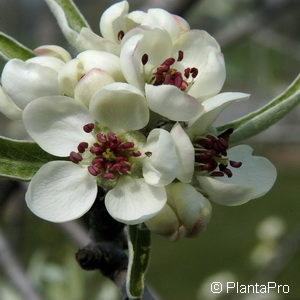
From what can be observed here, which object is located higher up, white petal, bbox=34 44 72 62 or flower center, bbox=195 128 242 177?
white petal, bbox=34 44 72 62

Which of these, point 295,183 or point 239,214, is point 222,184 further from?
point 295,183

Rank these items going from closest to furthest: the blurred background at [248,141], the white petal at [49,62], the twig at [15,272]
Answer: the white petal at [49,62]
the twig at [15,272]
the blurred background at [248,141]

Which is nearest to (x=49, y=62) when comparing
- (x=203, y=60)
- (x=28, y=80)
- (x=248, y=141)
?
(x=28, y=80)

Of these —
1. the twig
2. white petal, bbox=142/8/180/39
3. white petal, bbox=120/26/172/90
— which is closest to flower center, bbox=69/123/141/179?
white petal, bbox=120/26/172/90

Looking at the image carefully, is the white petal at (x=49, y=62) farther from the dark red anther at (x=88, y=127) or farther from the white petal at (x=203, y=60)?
the white petal at (x=203, y=60)

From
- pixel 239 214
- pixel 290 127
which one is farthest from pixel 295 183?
pixel 290 127

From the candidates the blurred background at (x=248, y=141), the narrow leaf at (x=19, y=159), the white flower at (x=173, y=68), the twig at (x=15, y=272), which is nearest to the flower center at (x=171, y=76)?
the white flower at (x=173, y=68)

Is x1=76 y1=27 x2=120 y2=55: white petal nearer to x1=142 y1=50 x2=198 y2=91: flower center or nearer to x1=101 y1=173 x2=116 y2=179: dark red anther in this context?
x1=142 y1=50 x2=198 y2=91: flower center

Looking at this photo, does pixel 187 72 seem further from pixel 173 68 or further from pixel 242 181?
pixel 242 181
